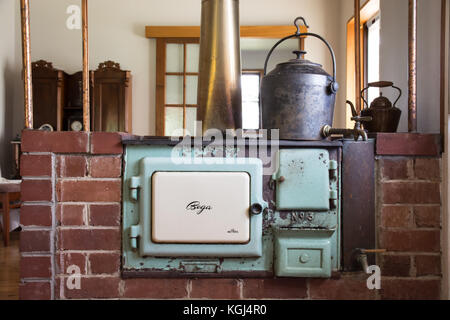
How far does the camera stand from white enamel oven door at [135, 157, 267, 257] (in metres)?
1.15

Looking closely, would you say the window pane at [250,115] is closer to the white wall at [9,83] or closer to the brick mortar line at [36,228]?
the white wall at [9,83]

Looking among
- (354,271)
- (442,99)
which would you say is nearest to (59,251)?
(354,271)

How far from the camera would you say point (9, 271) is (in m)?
2.07

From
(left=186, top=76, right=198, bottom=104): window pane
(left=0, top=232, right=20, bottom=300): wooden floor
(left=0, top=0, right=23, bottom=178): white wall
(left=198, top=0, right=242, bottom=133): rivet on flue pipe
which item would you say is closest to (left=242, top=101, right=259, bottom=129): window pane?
(left=186, top=76, right=198, bottom=104): window pane

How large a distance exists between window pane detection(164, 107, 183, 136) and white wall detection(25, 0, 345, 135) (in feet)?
0.54

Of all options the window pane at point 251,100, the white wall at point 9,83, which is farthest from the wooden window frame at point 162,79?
the white wall at point 9,83

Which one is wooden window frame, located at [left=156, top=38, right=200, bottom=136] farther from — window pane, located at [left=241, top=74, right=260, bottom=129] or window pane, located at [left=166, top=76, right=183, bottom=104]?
window pane, located at [left=241, top=74, right=260, bottom=129]

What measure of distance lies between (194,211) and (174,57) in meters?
3.20

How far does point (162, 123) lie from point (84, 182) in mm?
2896

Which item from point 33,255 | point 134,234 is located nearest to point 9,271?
point 33,255

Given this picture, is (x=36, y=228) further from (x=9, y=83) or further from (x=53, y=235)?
(x=9, y=83)

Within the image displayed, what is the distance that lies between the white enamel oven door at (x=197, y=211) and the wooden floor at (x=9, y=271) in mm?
948

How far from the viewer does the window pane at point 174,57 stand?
401cm

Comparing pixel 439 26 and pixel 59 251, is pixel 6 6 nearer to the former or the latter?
pixel 59 251
